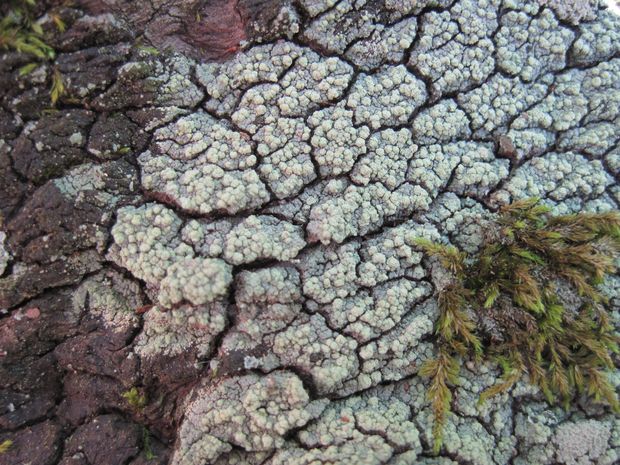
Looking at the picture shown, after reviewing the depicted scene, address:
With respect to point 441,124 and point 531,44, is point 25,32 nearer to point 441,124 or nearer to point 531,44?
point 441,124

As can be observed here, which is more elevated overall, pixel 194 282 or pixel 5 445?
pixel 194 282

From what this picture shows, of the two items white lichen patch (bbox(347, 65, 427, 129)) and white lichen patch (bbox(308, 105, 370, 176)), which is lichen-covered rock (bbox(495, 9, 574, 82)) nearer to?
white lichen patch (bbox(347, 65, 427, 129))

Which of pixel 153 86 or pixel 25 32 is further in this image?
pixel 153 86

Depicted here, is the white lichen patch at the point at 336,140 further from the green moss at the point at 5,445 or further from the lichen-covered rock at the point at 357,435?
the green moss at the point at 5,445

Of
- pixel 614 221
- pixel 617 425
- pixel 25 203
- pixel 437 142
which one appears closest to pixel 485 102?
pixel 437 142

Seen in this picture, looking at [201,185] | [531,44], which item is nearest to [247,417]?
[201,185]

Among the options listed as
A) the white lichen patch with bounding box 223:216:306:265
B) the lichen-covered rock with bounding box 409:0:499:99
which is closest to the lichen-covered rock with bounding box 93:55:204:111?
the white lichen patch with bounding box 223:216:306:265
